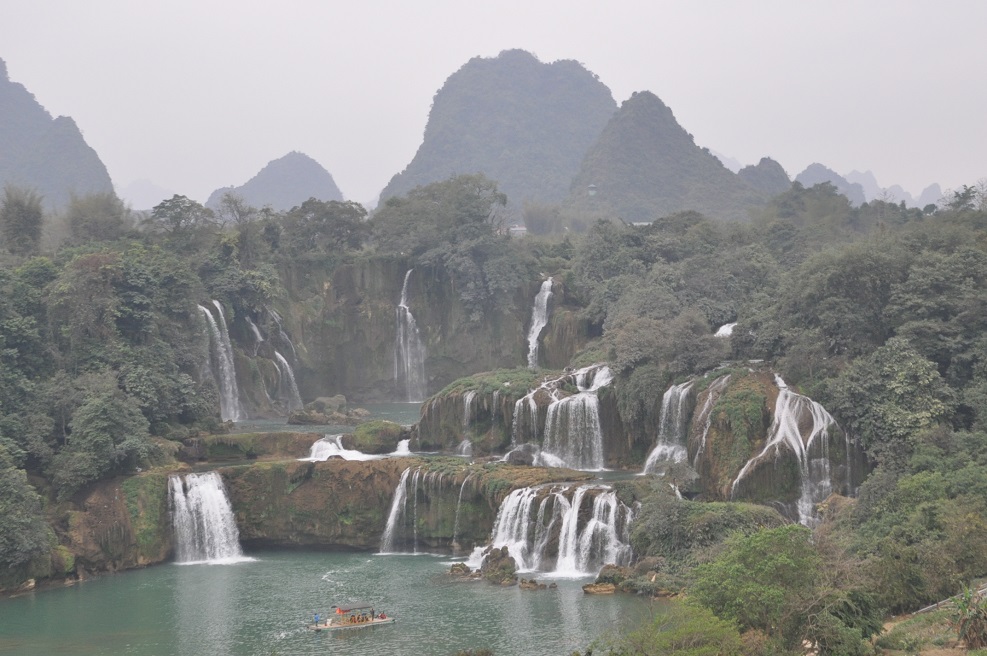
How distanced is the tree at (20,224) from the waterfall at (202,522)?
2021 centimetres

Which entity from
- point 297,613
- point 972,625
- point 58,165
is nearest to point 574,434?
point 297,613

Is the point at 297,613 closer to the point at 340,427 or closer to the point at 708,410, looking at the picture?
the point at 708,410

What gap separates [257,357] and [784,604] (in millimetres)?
36710

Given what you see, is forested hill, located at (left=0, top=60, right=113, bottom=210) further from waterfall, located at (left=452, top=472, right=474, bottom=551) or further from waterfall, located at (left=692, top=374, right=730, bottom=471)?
waterfall, located at (left=692, top=374, right=730, bottom=471)

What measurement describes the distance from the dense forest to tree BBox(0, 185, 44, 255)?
0.39 feet

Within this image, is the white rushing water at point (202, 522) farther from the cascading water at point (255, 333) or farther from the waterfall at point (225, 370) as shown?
the cascading water at point (255, 333)

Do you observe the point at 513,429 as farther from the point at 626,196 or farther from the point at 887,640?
the point at 626,196

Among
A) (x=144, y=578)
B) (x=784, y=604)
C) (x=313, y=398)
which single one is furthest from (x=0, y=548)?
(x=313, y=398)

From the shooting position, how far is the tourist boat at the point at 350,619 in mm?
26625

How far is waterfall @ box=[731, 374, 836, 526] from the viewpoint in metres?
32.7

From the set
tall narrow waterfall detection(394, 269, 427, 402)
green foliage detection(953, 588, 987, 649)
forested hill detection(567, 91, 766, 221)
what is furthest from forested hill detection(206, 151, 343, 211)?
green foliage detection(953, 588, 987, 649)

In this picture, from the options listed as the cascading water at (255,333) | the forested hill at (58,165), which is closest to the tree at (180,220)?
the cascading water at (255,333)

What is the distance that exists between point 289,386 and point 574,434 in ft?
65.5

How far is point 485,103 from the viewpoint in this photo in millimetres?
146375
